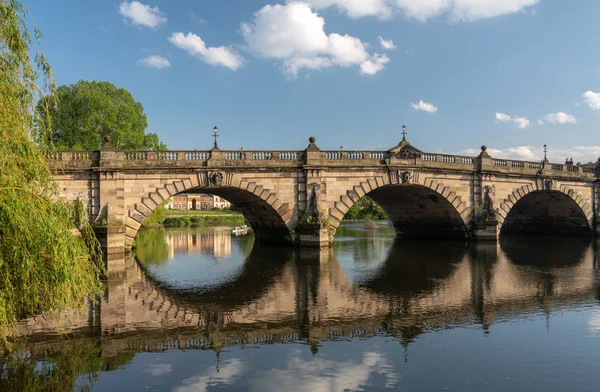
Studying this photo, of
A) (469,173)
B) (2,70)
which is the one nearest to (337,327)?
(2,70)

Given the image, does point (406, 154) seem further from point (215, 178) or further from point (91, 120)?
point (91, 120)

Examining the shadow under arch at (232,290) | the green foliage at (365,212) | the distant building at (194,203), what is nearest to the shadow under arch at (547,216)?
the shadow under arch at (232,290)

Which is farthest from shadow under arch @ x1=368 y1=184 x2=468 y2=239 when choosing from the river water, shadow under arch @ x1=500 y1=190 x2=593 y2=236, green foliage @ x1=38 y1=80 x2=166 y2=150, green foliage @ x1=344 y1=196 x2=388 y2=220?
green foliage @ x1=344 y1=196 x2=388 y2=220

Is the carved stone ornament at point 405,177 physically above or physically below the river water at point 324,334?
above

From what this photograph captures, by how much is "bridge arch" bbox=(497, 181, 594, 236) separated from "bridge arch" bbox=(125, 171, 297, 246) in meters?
18.8

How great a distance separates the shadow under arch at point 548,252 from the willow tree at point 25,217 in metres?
22.8

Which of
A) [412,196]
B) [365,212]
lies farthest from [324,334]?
[365,212]

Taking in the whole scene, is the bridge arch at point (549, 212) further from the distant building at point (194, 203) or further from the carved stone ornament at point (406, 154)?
the distant building at point (194, 203)

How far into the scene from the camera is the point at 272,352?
387 inches

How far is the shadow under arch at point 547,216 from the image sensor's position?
4031 cm

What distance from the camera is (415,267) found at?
22453 mm

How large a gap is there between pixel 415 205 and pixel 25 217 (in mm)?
31505

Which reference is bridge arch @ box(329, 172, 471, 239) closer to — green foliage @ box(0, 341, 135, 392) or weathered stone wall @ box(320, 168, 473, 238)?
weathered stone wall @ box(320, 168, 473, 238)

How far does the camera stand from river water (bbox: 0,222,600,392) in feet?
27.4
